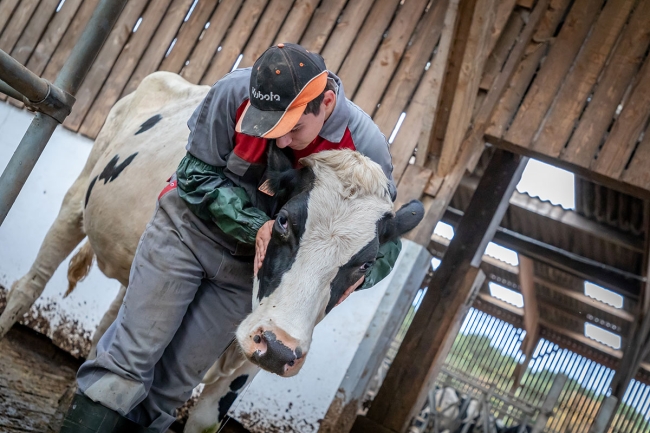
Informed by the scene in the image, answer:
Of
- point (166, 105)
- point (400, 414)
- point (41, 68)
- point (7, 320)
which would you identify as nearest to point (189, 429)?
point (7, 320)

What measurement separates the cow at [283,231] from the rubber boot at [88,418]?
48 cm

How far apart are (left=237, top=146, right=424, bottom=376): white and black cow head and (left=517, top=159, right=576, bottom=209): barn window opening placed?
681 centimetres

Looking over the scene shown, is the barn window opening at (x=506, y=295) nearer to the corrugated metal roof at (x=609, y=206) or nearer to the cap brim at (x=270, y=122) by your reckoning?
the corrugated metal roof at (x=609, y=206)

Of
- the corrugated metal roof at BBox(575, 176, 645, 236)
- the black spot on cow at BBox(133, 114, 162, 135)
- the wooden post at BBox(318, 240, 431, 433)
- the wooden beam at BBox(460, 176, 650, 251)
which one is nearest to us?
the black spot on cow at BBox(133, 114, 162, 135)

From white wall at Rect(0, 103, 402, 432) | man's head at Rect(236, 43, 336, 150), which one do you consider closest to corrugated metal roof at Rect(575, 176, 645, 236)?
white wall at Rect(0, 103, 402, 432)

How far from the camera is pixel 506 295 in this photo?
16719 millimetres

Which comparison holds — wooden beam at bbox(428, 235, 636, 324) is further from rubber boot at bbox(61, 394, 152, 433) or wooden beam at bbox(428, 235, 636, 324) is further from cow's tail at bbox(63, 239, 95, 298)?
rubber boot at bbox(61, 394, 152, 433)

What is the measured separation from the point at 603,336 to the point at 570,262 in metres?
6.64

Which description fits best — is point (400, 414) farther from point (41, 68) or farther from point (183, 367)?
point (41, 68)

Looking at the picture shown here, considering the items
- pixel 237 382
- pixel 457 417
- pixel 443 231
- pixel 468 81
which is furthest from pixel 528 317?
pixel 237 382

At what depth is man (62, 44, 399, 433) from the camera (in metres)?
2.45

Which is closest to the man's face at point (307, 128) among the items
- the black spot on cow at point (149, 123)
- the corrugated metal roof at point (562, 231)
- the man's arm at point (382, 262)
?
the man's arm at point (382, 262)

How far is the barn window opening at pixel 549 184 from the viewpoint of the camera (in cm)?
912

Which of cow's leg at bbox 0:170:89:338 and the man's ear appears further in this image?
cow's leg at bbox 0:170:89:338
